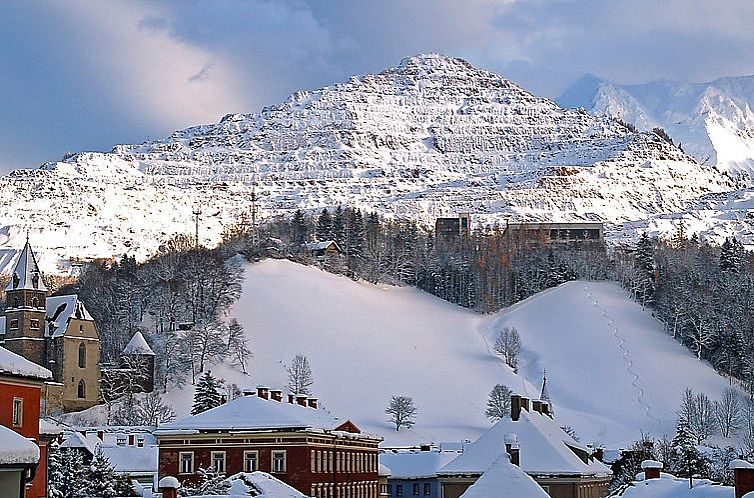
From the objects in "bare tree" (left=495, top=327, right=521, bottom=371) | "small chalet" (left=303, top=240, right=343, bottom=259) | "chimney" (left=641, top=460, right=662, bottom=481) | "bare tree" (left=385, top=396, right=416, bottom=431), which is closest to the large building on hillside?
"bare tree" (left=385, top=396, right=416, bottom=431)

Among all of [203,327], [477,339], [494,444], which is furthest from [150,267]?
[494,444]

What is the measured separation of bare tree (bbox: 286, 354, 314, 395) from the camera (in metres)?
111

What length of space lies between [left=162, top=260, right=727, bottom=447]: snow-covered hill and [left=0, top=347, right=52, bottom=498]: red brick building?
218 feet

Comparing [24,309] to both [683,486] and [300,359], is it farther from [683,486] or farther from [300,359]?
[683,486]

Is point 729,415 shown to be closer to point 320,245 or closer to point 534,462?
point 534,462

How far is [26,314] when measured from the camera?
111m

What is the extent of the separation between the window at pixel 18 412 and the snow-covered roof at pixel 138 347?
78.0 m

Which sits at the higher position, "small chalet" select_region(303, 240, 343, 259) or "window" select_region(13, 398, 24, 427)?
"small chalet" select_region(303, 240, 343, 259)

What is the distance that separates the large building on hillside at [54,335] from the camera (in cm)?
10950

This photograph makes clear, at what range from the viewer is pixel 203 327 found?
12412 cm

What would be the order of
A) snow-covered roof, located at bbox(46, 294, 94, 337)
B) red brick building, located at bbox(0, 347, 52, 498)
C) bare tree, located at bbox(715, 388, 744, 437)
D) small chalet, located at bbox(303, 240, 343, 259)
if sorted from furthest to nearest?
small chalet, located at bbox(303, 240, 343, 259) < snow-covered roof, located at bbox(46, 294, 94, 337) < bare tree, located at bbox(715, 388, 744, 437) < red brick building, located at bbox(0, 347, 52, 498)

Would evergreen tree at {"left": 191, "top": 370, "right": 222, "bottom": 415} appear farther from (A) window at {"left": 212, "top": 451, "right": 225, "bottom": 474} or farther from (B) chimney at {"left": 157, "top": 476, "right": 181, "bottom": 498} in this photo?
(B) chimney at {"left": 157, "top": 476, "right": 181, "bottom": 498}

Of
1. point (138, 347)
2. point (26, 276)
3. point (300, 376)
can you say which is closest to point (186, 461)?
point (300, 376)

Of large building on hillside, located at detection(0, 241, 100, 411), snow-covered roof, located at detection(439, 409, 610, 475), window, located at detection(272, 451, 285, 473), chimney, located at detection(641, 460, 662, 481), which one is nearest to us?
chimney, located at detection(641, 460, 662, 481)
